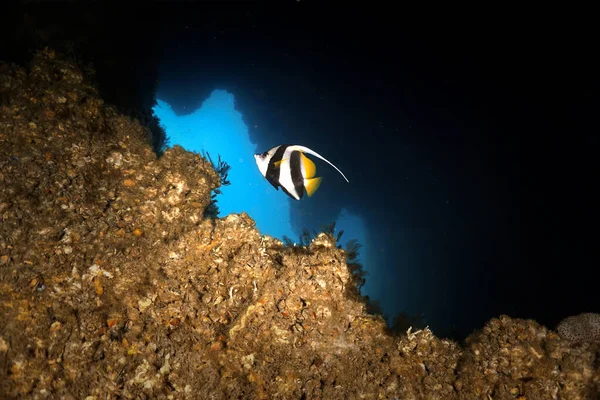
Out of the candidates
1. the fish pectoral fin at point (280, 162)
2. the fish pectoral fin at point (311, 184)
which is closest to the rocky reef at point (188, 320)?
the fish pectoral fin at point (311, 184)

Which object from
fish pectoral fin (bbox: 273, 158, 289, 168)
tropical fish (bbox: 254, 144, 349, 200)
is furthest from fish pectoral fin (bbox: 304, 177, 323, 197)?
fish pectoral fin (bbox: 273, 158, 289, 168)

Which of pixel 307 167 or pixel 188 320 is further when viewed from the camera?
pixel 188 320

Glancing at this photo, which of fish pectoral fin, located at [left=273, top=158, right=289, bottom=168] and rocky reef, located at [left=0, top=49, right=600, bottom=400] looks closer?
rocky reef, located at [left=0, top=49, right=600, bottom=400]

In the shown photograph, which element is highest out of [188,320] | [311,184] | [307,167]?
[307,167]

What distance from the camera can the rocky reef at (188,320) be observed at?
2.20 meters

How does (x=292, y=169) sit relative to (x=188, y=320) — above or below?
above

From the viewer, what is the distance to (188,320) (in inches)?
97.7

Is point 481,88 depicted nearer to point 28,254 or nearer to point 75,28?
point 75,28

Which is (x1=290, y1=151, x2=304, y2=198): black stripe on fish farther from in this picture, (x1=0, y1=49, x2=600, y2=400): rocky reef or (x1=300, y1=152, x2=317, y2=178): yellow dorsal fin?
(x1=0, y1=49, x2=600, y2=400): rocky reef

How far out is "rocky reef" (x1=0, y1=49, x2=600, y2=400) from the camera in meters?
2.20

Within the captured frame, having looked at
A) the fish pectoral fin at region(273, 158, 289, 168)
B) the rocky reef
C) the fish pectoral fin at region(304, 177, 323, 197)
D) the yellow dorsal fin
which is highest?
the yellow dorsal fin

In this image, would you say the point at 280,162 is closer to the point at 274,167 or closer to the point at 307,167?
the point at 274,167

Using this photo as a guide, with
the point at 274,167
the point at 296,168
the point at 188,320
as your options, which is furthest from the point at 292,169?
the point at 188,320

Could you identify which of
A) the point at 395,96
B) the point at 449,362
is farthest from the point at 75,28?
the point at 395,96
